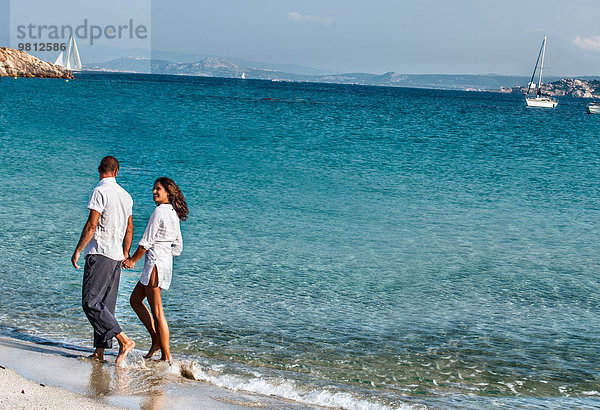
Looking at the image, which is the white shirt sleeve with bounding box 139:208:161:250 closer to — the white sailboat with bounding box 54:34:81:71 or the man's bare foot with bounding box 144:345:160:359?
the man's bare foot with bounding box 144:345:160:359

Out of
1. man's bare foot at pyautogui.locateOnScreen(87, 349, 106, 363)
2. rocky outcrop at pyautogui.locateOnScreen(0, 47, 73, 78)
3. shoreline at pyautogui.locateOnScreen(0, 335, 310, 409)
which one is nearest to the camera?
shoreline at pyautogui.locateOnScreen(0, 335, 310, 409)

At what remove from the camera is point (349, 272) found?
990 cm

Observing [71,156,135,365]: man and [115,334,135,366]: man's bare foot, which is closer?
[71,156,135,365]: man

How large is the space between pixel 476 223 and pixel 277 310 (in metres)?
8.03

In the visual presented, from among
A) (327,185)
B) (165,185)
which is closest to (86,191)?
(327,185)

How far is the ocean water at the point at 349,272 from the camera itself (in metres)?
5.93

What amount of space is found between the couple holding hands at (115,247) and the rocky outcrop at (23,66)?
310ft

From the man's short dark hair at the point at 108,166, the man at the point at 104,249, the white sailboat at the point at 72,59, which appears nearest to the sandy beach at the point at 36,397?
the man at the point at 104,249

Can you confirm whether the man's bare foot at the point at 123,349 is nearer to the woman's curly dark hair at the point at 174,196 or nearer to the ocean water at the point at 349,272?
the ocean water at the point at 349,272

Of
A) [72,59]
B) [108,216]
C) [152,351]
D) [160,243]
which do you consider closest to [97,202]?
[108,216]

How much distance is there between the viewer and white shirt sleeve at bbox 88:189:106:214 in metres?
5.26

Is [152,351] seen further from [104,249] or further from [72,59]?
[72,59]

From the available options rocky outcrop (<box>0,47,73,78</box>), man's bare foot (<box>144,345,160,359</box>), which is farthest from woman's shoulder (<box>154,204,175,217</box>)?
rocky outcrop (<box>0,47,73,78</box>)

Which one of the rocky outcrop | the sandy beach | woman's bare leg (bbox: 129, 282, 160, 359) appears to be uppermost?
the rocky outcrop
